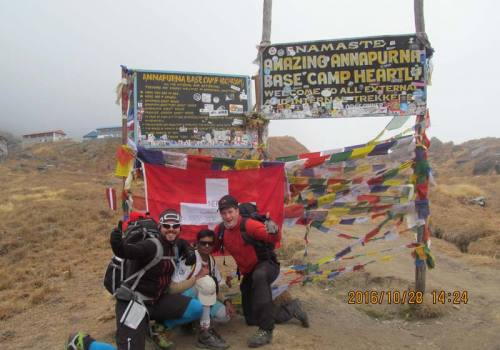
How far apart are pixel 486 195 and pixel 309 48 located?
21825mm

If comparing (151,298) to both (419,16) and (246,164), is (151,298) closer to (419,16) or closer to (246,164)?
(246,164)

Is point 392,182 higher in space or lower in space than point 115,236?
higher

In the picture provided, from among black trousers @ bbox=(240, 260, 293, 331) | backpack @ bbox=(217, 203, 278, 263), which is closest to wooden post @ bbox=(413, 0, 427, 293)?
black trousers @ bbox=(240, 260, 293, 331)

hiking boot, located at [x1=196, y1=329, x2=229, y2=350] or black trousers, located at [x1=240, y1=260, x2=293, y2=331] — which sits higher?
black trousers, located at [x1=240, y1=260, x2=293, y2=331]

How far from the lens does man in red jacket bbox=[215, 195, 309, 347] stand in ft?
15.4

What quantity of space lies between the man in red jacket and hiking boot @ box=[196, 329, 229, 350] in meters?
0.31

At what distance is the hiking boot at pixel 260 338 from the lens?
14.9 feet

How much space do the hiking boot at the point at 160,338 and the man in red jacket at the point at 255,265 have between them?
2.87 feet

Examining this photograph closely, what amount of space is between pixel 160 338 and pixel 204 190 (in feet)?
6.96

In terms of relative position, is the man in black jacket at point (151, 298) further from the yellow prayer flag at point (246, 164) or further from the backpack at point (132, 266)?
the yellow prayer flag at point (246, 164)

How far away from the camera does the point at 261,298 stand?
15.5ft
